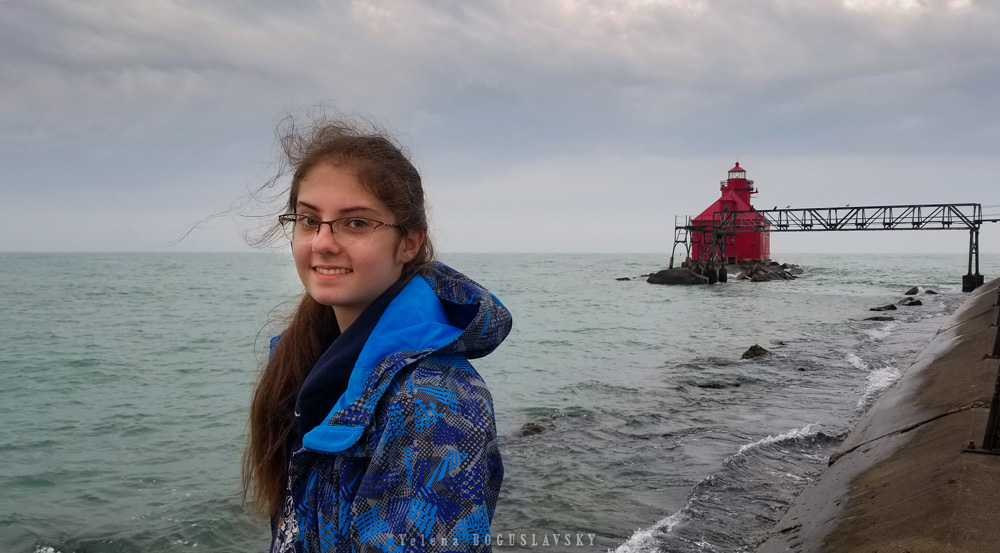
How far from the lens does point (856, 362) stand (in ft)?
47.5

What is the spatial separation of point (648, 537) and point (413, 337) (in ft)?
16.0

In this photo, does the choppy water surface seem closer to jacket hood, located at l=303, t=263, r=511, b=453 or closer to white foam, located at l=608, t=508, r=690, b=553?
white foam, located at l=608, t=508, r=690, b=553

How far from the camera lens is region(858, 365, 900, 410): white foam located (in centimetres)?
1026

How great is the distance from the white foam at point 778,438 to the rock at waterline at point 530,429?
285 cm

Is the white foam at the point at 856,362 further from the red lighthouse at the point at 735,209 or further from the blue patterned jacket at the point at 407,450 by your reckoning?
the red lighthouse at the point at 735,209

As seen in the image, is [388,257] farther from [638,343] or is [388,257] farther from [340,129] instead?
[638,343]

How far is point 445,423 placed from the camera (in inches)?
53.2

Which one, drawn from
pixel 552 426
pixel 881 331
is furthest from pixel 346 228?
pixel 881 331

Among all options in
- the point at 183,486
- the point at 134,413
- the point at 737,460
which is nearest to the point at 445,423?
the point at 737,460

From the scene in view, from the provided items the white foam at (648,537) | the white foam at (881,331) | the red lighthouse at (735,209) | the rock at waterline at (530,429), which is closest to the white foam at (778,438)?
the white foam at (648,537)

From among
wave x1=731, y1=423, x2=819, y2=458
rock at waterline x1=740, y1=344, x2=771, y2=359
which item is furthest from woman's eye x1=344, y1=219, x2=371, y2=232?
rock at waterline x1=740, y1=344, x2=771, y2=359

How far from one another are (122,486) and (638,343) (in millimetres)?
15297

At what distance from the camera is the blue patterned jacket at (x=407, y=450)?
1.32m

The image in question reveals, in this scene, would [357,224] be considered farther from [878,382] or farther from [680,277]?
[680,277]
